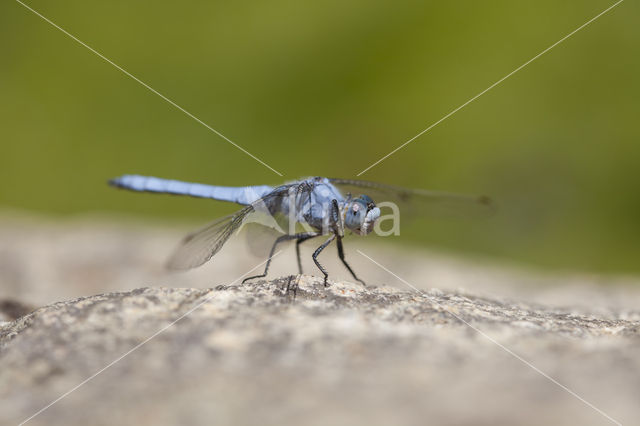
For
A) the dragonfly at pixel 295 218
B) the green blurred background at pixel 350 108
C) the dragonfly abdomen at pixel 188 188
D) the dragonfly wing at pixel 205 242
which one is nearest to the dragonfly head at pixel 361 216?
the dragonfly at pixel 295 218

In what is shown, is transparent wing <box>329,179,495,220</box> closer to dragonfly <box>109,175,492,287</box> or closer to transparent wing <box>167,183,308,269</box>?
dragonfly <box>109,175,492,287</box>

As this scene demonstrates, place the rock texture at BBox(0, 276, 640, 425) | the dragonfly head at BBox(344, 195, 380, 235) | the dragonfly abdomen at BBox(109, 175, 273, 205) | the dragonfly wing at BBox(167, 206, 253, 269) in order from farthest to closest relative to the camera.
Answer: the dragonfly abdomen at BBox(109, 175, 273, 205) < the dragonfly head at BBox(344, 195, 380, 235) < the dragonfly wing at BBox(167, 206, 253, 269) < the rock texture at BBox(0, 276, 640, 425)

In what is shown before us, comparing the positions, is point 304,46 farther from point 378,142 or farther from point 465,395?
point 465,395

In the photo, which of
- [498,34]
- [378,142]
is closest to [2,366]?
[378,142]

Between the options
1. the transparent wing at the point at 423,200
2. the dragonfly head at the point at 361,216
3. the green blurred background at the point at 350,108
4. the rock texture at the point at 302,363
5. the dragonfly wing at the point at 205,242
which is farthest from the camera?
the green blurred background at the point at 350,108

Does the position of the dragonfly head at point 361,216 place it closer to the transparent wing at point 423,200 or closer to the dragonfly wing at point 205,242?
the transparent wing at point 423,200

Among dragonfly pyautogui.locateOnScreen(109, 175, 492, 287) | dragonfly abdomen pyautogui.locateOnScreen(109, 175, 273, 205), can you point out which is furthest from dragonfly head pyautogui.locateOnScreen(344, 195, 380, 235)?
dragonfly abdomen pyautogui.locateOnScreen(109, 175, 273, 205)
